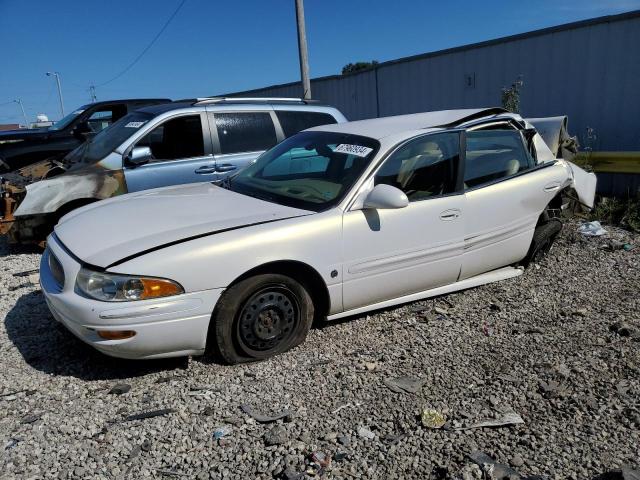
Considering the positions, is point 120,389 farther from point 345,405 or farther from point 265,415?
point 345,405

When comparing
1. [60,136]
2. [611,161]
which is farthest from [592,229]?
[60,136]

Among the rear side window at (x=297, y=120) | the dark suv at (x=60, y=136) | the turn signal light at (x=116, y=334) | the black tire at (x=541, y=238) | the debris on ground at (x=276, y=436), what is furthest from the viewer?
the dark suv at (x=60, y=136)

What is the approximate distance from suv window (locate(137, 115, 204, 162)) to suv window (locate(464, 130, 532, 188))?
3.27 metres

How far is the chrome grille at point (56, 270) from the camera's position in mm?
3355

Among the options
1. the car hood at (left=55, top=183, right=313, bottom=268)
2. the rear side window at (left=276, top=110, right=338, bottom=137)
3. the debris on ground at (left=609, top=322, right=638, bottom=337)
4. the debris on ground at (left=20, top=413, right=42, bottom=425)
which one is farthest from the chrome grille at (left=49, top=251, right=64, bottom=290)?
the debris on ground at (left=609, top=322, right=638, bottom=337)

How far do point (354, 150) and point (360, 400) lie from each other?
1.93 meters

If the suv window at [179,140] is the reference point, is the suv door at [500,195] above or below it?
below

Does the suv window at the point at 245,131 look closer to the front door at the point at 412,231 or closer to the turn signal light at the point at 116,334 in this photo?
the front door at the point at 412,231

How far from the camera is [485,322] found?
4141 millimetres

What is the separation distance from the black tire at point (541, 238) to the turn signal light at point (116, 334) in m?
3.70

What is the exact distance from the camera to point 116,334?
10.0 ft

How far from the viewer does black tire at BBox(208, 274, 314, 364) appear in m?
3.30

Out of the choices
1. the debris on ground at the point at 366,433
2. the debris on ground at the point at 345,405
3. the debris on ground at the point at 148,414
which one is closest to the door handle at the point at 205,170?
the debris on ground at the point at 148,414

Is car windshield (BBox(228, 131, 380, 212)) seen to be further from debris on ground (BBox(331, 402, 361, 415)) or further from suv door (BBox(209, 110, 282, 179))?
suv door (BBox(209, 110, 282, 179))
